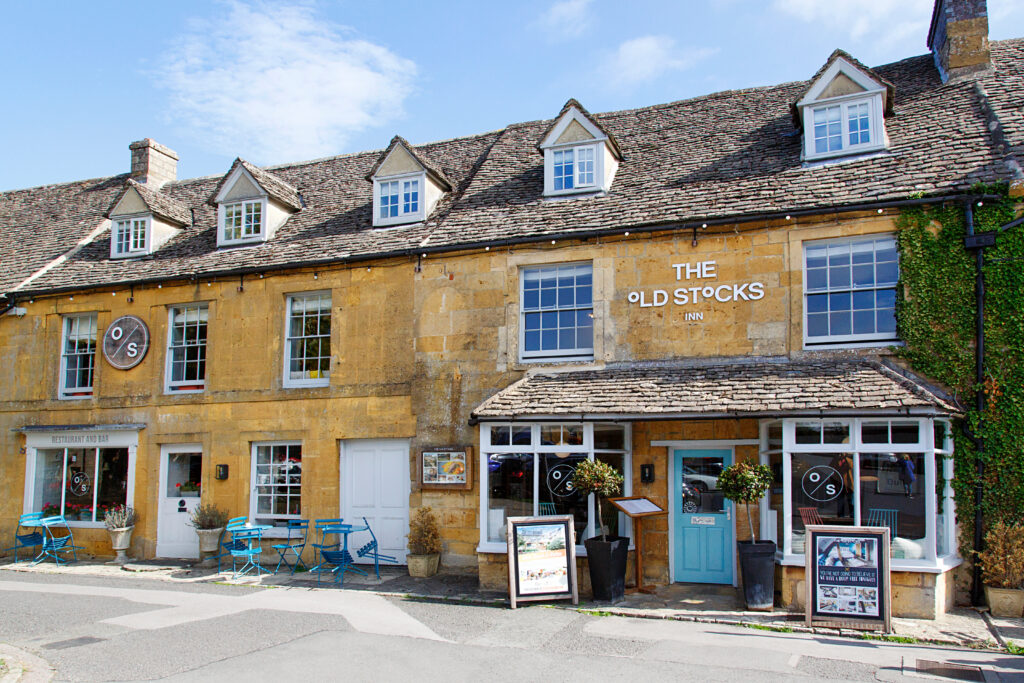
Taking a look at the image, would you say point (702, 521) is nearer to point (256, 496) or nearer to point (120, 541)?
point (256, 496)

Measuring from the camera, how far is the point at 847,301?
1233cm

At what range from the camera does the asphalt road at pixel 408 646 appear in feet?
26.4

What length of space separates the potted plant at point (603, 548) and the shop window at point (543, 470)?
564mm

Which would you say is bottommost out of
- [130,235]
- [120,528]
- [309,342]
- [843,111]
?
[120,528]

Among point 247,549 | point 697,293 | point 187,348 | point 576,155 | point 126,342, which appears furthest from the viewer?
point 126,342

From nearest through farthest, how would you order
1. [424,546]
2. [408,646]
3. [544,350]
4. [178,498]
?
[408,646], [424,546], [544,350], [178,498]

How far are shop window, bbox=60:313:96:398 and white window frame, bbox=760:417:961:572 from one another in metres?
14.7

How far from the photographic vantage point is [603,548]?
11.3 meters

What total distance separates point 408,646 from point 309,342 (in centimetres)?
818

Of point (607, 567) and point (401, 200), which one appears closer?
point (607, 567)

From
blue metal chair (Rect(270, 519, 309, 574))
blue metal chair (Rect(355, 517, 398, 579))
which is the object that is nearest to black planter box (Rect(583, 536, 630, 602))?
blue metal chair (Rect(355, 517, 398, 579))

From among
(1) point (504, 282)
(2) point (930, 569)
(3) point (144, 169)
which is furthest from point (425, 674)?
(3) point (144, 169)

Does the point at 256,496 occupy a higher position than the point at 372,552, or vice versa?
the point at 256,496

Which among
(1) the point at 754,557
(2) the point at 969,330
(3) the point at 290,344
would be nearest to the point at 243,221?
(3) the point at 290,344
